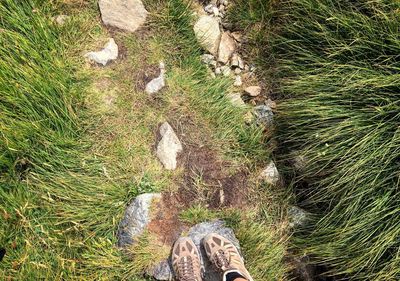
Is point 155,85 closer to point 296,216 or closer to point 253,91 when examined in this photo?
point 253,91

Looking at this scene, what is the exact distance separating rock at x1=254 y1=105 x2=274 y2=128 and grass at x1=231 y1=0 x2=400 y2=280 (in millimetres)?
233

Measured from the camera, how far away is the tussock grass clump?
2734 mm

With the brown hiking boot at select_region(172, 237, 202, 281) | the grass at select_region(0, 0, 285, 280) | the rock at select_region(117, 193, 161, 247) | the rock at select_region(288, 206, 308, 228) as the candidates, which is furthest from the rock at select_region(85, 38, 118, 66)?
the rock at select_region(288, 206, 308, 228)

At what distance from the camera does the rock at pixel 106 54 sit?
10.4 ft

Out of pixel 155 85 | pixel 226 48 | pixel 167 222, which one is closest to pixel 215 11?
pixel 226 48

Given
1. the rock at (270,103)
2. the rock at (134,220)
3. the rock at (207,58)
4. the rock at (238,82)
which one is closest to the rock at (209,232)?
the rock at (134,220)

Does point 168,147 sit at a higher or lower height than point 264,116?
lower

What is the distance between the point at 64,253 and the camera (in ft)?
9.09

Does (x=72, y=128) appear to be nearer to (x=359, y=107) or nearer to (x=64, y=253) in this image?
(x=64, y=253)

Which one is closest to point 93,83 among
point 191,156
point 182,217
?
point 191,156

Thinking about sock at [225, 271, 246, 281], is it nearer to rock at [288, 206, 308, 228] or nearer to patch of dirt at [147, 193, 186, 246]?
patch of dirt at [147, 193, 186, 246]

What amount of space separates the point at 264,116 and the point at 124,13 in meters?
1.43

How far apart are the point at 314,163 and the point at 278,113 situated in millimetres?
505

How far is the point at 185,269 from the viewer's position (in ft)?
9.47
